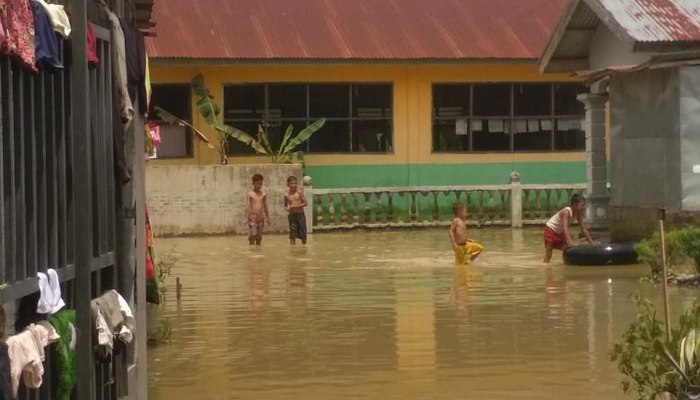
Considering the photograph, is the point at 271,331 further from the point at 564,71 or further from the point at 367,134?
the point at 367,134

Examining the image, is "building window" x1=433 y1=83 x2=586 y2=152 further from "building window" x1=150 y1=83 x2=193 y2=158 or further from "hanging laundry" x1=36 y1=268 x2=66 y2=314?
"hanging laundry" x1=36 y1=268 x2=66 y2=314

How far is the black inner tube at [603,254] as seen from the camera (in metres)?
19.9

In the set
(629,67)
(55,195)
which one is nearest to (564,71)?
(629,67)

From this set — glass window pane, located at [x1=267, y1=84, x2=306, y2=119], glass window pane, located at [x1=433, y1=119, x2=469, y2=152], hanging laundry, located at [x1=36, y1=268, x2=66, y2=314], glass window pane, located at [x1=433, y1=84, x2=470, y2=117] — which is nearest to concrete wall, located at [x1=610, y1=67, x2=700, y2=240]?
glass window pane, located at [x1=433, y1=84, x2=470, y2=117]

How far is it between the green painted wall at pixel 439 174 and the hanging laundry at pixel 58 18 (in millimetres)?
22345

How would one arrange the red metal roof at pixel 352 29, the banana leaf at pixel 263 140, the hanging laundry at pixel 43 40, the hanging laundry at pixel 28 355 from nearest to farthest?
the hanging laundry at pixel 28 355 < the hanging laundry at pixel 43 40 < the red metal roof at pixel 352 29 < the banana leaf at pixel 263 140

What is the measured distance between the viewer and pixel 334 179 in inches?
1178

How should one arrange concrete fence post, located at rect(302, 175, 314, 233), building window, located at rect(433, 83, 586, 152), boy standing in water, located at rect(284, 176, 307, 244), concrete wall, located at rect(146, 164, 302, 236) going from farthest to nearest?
building window, located at rect(433, 83, 586, 152) → concrete fence post, located at rect(302, 175, 314, 233) → concrete wall, located at rect(146, 164, 302, 236) → boy standing in water, located at rect(284, 176, 307, 244)

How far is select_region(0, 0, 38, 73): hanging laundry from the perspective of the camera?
6504 millimetres

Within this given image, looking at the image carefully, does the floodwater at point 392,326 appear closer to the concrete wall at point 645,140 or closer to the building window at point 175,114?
the concrete wall at point 645,140

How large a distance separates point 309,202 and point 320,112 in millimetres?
2424

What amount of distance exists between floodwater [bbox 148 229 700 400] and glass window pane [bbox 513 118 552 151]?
7713mm

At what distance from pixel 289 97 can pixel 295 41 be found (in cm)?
126

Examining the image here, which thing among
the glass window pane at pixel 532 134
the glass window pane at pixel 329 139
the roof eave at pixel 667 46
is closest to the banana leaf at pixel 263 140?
the glass window pane at pixel 329 139
